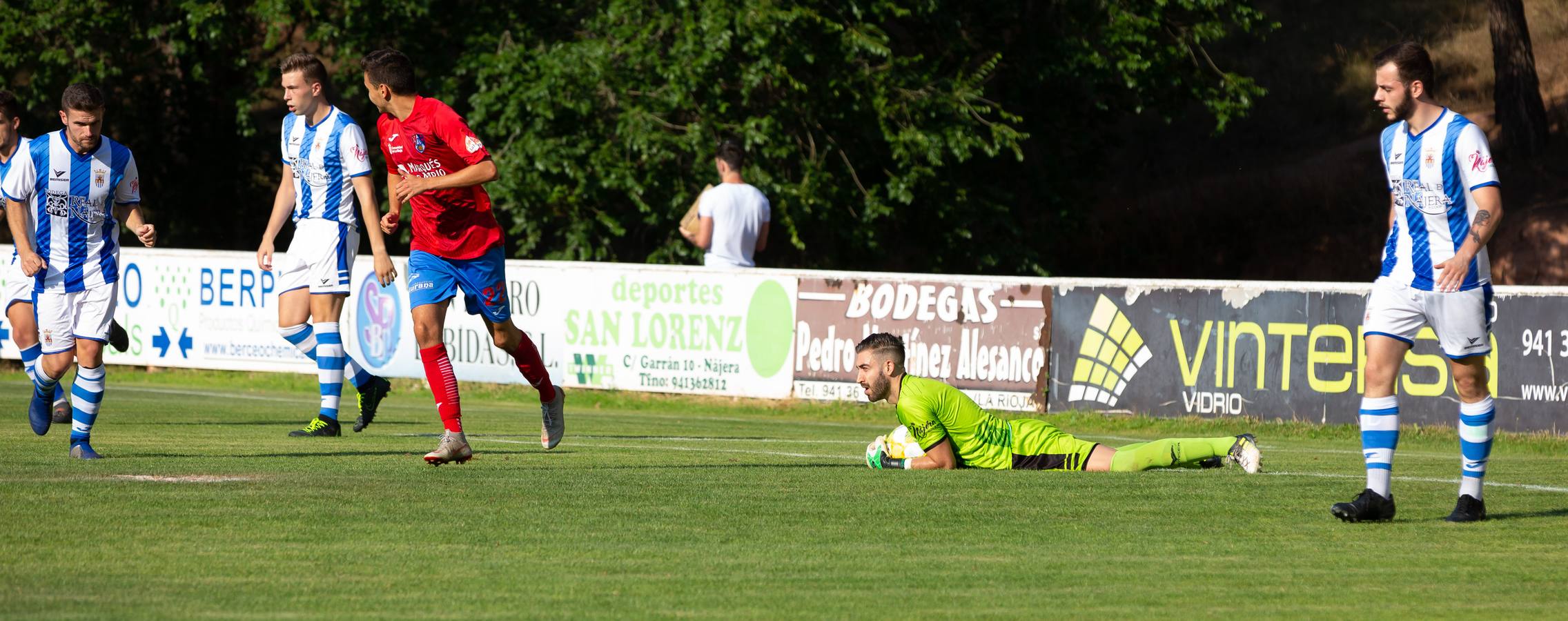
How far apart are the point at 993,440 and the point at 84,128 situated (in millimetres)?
5178

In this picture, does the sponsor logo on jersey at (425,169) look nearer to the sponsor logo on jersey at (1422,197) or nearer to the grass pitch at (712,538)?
the grass pitch at (712,538)

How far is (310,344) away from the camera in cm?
1137

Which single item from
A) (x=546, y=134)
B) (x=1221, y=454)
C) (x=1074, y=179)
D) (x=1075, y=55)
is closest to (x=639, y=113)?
(x=546, y=134)

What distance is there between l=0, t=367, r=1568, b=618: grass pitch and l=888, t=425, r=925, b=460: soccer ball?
228 mm

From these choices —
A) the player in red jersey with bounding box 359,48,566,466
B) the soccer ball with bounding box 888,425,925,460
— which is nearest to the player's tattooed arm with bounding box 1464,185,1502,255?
the soccer ball with bounding box 888,425,925,460

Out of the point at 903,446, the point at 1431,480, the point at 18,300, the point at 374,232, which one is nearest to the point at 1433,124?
the point at 1431,480

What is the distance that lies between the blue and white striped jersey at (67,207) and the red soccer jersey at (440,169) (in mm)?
1722

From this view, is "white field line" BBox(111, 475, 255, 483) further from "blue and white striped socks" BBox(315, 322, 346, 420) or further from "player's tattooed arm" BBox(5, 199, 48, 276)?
"blue and white striped socks" BBox(315, 322, 346, 420)

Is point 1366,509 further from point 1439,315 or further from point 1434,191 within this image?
point 1434,191

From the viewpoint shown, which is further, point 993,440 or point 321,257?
point 321,257

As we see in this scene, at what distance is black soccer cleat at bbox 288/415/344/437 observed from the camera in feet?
35.0

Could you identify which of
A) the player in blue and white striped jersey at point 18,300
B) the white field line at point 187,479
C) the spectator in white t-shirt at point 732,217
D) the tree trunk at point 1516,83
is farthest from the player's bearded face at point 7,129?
the tree trunk at point 1516,83

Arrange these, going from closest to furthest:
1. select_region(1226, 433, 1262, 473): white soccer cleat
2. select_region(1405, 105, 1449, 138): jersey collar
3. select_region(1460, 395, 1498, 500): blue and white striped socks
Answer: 1. select_region(1405, 105, 1449, 138): jersey collar
2. select_region(1460, 395, 1498, 500): blue and white striped socks
3. select_region(1226, 433, 1262, 473): white soccer cleat

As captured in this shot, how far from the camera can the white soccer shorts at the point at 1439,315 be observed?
708 cm
